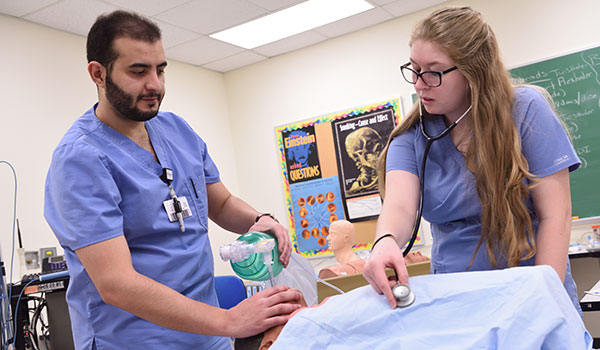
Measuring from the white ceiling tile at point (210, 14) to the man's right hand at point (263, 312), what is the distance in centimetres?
332

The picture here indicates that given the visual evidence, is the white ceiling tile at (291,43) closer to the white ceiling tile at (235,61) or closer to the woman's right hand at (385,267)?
the white ceiling tile at (235,61)

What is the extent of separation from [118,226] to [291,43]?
167 inches

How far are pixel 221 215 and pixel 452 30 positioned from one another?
851mm

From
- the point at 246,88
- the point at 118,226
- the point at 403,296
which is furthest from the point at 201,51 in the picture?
the point at 403,296

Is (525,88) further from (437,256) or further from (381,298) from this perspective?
(381,298)

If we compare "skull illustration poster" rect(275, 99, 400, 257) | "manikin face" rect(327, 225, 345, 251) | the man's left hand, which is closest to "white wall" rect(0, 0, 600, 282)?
"skull illustration poster" rect(275, 99, 400, 257)

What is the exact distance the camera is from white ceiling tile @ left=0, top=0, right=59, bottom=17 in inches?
141

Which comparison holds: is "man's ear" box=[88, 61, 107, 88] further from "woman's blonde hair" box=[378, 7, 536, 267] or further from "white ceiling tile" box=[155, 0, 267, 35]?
"white ceiling tile" box=[155, 0, 267, 35]

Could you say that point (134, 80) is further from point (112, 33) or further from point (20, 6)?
point (20, 6)

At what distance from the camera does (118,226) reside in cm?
117

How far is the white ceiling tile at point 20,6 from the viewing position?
358cm

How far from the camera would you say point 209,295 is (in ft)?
4.58

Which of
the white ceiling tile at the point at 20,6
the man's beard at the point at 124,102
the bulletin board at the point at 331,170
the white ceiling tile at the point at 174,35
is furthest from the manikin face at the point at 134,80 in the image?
the bulletin board at the point at 331,170

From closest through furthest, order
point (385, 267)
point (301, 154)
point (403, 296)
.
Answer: point (403, 296), point (385, 267), point (301, 154)
